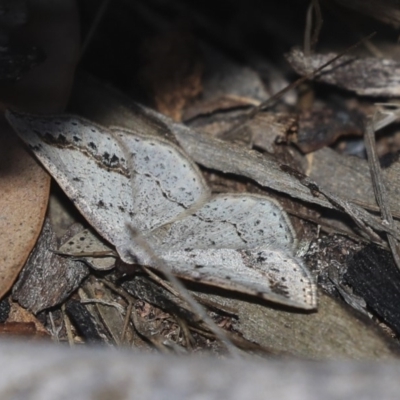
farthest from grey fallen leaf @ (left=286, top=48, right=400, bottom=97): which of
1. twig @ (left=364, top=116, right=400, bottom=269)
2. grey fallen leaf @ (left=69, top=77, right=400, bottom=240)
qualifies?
grey fallen leaf @ (left=69, top=77, right=400, bottom=240)

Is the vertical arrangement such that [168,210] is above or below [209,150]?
below

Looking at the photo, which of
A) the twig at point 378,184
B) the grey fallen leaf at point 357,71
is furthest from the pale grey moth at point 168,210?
the grey fallen leaf at point 357,71

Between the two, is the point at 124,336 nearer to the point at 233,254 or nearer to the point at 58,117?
the point at 233,254

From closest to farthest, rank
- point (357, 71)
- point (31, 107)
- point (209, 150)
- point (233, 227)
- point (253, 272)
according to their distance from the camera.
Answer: point (253, 272) → point (233, 227) → point (31, 107) → point (209, 150) → point (357, 71)

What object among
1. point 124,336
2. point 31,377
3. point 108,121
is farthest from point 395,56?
point 31,377

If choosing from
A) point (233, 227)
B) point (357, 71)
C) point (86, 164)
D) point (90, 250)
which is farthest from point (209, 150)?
point (357, 71)

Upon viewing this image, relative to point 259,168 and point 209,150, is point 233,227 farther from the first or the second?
point 209,150

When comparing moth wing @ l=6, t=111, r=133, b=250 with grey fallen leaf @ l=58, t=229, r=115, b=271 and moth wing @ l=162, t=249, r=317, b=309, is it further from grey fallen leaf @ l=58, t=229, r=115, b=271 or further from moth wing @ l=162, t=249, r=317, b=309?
moth wing @ l=162, t=249, r=317, b=309
